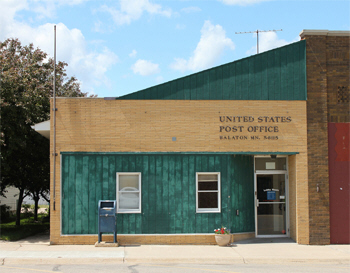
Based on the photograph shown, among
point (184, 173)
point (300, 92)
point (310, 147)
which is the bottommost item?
point (184, 173)

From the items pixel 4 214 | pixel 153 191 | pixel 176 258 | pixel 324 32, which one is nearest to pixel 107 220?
pixel 153 191

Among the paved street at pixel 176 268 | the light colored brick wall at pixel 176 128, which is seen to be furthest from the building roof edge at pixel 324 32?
the paved street at pixel 176 268

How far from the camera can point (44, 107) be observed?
18.9 m

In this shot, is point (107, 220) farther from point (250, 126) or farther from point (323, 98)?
point (323, 98)

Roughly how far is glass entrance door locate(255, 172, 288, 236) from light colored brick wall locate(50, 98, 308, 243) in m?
1.02

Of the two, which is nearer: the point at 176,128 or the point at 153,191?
the point at 153,191

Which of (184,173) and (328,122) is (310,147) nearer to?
(328,122)

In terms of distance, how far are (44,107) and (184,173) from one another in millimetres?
8464

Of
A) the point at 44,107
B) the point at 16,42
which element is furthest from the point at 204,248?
the point at 16,42

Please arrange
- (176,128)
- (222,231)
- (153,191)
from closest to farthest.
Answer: (222,231), (153,191), (176,128)

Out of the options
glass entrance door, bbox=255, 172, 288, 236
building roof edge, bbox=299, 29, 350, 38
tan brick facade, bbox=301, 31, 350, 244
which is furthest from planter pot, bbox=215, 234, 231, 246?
building roof edge, bbox=299, 29, 350, 38

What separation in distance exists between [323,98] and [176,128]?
5.28 m

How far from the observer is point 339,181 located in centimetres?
1414

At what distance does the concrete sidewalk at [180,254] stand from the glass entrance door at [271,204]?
2.74 feet
